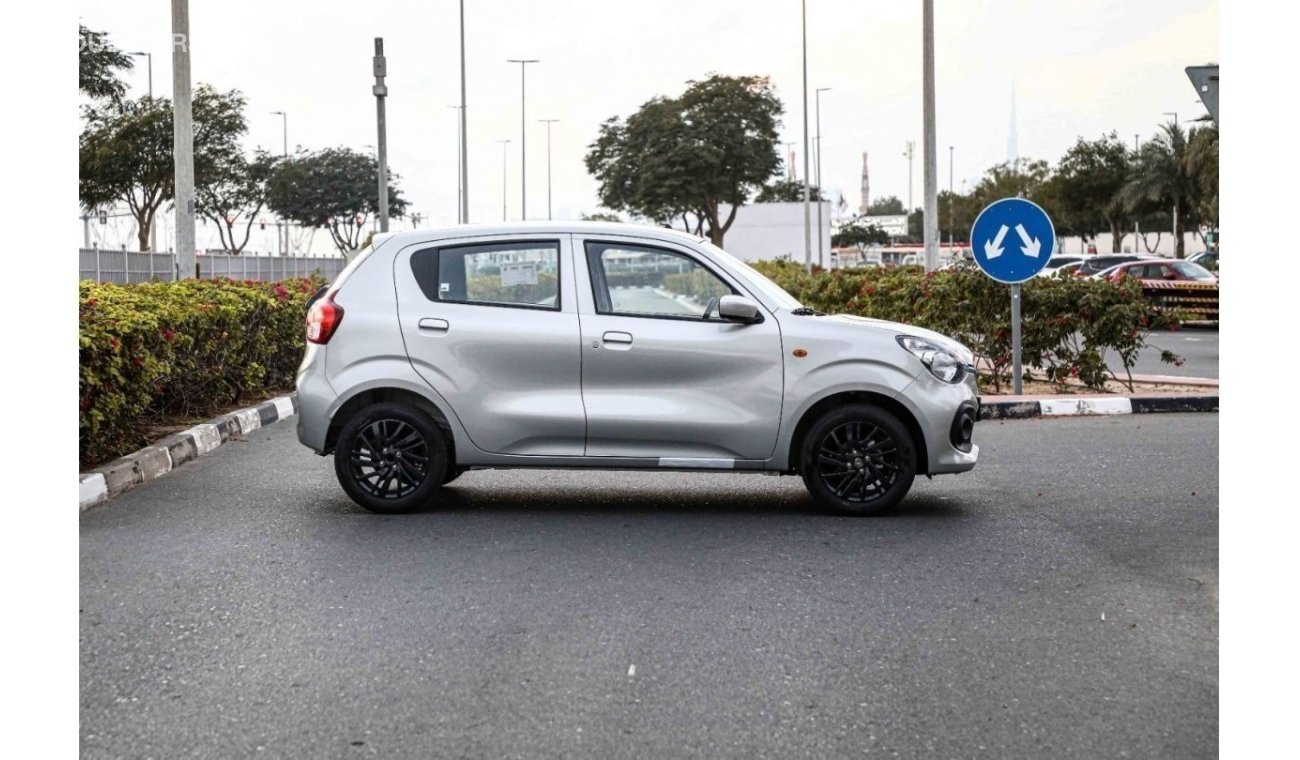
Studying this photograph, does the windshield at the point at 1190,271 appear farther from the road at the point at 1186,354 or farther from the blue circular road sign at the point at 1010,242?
the blue circular road sign at the point at 1010,242

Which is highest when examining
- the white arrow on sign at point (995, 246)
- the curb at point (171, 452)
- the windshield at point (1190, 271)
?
the windshield at point (1190, 271)

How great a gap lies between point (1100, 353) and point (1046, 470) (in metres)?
5.49

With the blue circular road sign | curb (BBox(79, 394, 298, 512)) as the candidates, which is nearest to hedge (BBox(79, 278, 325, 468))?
curb (BBox(79, 394, 298, 512))

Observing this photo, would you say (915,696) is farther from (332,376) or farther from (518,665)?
(332,376)

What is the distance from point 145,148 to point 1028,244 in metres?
42.1

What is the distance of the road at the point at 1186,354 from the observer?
19484 millimetres

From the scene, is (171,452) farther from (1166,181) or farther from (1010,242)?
(1166,181)

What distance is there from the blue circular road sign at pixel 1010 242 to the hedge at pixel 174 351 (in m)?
6.44

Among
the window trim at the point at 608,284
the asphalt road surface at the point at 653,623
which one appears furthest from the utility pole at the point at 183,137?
the window trim at the point at 608,284

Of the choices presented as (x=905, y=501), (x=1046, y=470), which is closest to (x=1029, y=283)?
(x=1046, y=470)

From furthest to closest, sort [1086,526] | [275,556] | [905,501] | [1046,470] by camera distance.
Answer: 1. [1046,470]
2. [905,501]
3. [1086,526]
4. [275,556]

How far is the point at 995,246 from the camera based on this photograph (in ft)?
45.6

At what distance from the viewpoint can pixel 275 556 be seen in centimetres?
732

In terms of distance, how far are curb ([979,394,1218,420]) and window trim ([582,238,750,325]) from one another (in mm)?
5867
